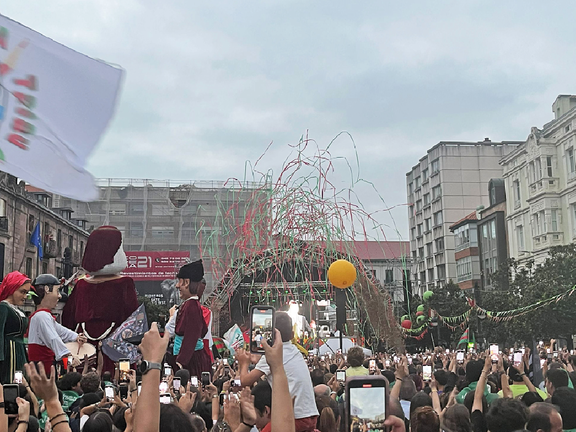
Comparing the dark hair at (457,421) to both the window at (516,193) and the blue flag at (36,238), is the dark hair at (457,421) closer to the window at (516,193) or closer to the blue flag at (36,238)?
the blue flag at (36,238)

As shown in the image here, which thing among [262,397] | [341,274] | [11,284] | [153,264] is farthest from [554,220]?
[262,397]

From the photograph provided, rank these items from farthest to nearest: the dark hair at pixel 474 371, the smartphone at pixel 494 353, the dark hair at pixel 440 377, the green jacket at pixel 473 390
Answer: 1. the dark hair at pixel 440 377
2. the dark hair at pixel 474 371
3. the smartphone at pixel 494 353
4. the green jacket at pixel 473 390

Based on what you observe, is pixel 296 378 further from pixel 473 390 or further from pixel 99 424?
pixel 473 390

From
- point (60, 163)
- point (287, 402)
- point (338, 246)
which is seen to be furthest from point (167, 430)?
point (338, 246)

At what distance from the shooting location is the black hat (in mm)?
9414

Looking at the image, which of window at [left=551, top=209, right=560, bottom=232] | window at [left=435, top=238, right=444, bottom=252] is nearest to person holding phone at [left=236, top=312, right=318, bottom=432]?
window at [left=551, top=209, right=560, bottom=232]

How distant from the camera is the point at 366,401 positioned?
3943 millimetres

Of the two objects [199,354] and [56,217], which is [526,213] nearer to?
[56,217]

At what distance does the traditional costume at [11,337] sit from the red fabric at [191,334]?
197 centimetres

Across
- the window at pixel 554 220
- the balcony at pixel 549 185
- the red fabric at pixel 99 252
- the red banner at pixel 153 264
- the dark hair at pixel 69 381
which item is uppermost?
the balcony at pixel 549 185

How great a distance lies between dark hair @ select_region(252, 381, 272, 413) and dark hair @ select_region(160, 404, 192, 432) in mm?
764

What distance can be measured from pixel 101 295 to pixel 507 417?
6123 millimetres

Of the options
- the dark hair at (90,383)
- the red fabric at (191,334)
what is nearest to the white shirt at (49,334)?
the red fabric at (191,334)

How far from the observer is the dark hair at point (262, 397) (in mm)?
3887
